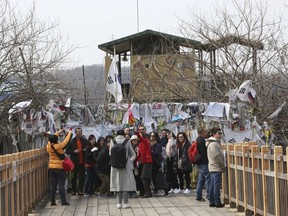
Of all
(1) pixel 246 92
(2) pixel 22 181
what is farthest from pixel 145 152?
(2) pixel 22 181

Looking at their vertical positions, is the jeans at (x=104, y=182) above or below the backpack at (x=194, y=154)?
below

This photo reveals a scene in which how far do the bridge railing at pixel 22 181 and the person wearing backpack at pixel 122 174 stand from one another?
6.42 ft

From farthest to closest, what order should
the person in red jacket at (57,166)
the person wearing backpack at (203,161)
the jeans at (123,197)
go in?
the person in red jacket at (57,166) < the person wearing backpack at (203,161) < the jeans at (123,197)

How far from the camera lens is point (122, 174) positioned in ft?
48.1

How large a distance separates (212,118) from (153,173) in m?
2.92

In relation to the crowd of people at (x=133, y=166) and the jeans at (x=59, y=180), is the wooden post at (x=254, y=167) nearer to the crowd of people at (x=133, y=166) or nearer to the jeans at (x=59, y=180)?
the crowd of people at (x=133, y=166)

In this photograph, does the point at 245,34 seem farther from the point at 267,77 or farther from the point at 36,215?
the point at 36,215

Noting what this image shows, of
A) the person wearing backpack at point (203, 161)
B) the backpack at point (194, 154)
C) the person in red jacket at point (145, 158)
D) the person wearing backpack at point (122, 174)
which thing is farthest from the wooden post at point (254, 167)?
the person in red jacket at point (145, 158)

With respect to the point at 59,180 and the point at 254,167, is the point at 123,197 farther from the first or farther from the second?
the point at 254,167

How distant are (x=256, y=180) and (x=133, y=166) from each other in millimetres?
4245

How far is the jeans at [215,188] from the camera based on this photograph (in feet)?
45.5

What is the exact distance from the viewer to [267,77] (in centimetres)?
2728

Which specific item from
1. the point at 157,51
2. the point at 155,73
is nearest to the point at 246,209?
the point at 155,73

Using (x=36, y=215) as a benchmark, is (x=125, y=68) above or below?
above
